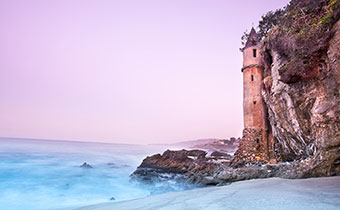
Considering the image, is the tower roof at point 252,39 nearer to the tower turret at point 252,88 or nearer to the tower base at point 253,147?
the tower turret at point 252,88

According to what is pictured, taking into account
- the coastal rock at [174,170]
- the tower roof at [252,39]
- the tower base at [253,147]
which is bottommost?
the coastal rock at [174,170]

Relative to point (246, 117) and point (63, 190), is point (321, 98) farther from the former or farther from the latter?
point (63, 190)

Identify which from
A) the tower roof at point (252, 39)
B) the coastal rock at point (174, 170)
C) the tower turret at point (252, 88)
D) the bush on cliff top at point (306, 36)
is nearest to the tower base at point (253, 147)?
the tower turret at point (252, 88)

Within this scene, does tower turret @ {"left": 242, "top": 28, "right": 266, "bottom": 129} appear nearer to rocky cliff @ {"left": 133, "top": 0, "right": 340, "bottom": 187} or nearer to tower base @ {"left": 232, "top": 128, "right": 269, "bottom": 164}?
tower base @ {"left": 232, "top": 128, "right": 269, "bottom": 164}

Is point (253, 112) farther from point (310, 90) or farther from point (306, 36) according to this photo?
point (306, 36)

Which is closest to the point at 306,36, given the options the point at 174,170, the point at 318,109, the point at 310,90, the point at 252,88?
the point at 310,90

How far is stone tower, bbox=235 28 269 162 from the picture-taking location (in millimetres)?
14188

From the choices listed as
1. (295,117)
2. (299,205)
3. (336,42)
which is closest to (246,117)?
(295,117)

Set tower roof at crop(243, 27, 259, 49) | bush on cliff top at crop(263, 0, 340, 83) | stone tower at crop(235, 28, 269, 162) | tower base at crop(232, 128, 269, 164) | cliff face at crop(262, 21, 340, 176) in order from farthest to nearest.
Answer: tower roof at crop(243, 27, 259, 49), stone tower at crop(235, 28, 269, 162), tower base at crop(232, 128, 269, 164), bush on cliff top at crop(263, 0, 340, 83), cliff face at crop(262, 21, 340, 176)

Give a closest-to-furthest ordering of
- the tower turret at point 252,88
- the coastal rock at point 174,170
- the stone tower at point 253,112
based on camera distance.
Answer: the coastal rock at point 174,170, the stone tower at point 253,112, the tower turret at point 252,88

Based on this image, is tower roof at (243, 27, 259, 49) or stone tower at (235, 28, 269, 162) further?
tower roof at (243, 27, 259, 49)

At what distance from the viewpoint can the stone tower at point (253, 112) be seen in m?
14.2

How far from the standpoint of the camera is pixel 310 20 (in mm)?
5887

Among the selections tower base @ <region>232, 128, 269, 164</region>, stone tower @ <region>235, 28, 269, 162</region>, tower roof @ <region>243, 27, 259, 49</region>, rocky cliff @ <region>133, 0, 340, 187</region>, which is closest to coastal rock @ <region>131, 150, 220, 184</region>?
tower base @ <region>232, 128, 269, 164</region>
